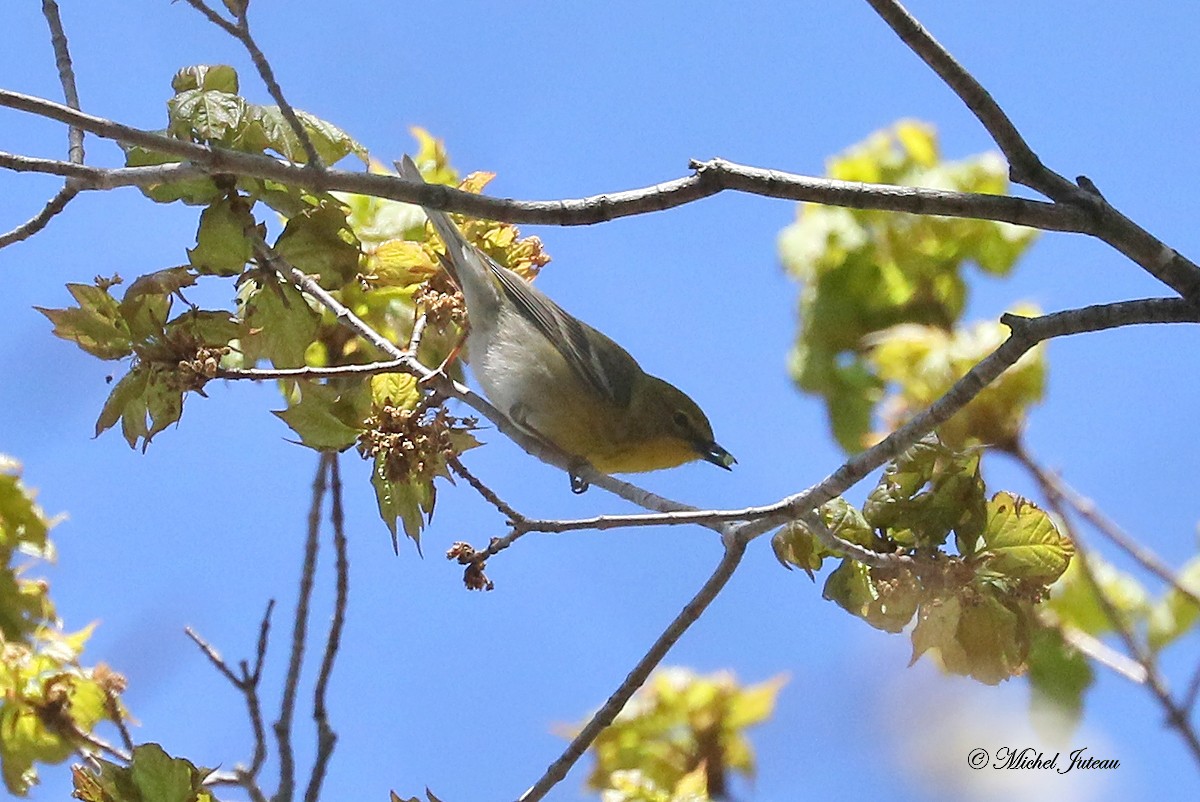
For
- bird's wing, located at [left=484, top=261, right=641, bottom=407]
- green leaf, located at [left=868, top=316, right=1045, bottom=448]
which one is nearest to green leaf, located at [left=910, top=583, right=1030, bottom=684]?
green leaf, located at [left=868, top=316, right=1045, bottom=448]

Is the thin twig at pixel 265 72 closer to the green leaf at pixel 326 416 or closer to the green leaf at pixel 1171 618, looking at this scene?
the green leaf at pixel 326 416

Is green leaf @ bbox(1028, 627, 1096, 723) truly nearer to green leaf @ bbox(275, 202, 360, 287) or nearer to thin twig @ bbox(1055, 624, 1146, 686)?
thin twig @ bbox(1055, 624, 1146, 686)

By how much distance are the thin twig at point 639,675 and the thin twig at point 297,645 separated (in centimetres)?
87

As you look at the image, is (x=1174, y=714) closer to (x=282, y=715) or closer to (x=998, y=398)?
(x=998, y=398)

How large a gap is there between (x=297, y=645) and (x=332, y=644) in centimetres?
19

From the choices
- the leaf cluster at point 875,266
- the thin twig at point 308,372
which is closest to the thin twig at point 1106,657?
the leaf cluster at point 875,266

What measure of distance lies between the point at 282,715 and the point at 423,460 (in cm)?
105

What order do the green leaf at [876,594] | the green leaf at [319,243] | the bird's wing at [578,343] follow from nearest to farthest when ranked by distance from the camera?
the green leaf at [876,594] → the green leaf at [319,243] → the bird's wing at [578,343]

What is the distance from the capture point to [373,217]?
4293 mm

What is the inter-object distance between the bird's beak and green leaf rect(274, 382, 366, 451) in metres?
2.53

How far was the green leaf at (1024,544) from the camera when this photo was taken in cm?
292

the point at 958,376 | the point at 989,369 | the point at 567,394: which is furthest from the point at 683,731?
the point at 567,394

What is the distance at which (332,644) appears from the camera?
3.64 metres

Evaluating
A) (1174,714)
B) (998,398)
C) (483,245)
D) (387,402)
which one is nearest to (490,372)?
(483,245)
